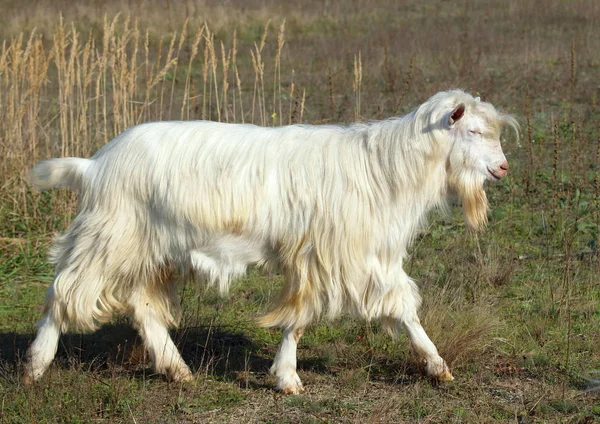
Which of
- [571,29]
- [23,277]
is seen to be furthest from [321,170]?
[571,29]

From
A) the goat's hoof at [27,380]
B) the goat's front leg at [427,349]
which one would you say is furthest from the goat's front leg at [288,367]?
the goat's hoof at [27,380]

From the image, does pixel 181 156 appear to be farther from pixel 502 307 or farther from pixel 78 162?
pixel 502 307

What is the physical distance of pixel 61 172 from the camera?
4941 mm

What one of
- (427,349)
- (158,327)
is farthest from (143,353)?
A: (427,349)

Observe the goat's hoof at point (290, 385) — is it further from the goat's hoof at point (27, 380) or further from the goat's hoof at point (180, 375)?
the goat's hoof at point (27, 380)

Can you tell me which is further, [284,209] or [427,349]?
[427,349]

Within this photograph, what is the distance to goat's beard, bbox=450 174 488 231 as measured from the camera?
480cm

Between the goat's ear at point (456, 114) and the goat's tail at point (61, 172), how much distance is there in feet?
6.88

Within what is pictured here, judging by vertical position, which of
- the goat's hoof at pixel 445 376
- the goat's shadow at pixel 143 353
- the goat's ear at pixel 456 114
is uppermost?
the goat's ear at pixel 456 114

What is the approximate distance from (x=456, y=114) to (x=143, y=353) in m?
2.43

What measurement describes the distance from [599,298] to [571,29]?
1231cm

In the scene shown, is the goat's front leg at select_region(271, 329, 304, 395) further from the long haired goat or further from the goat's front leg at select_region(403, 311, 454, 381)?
the goat's front leg at select_region(403, 311, 454, 381)

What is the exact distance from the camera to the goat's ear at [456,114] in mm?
4602

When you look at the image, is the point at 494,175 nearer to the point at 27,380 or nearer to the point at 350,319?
the point at 350,319
